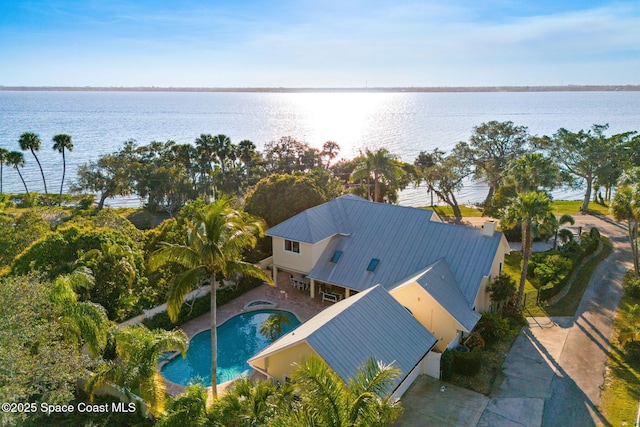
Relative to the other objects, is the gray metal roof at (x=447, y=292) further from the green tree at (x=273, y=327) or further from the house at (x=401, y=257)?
the green tree at (x=273, y=327)

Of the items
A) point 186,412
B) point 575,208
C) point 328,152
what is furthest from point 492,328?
point 328,152

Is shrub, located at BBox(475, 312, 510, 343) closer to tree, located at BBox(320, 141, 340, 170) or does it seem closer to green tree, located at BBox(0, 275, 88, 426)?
green tree, located at BBox(0, 275, 88, 426)

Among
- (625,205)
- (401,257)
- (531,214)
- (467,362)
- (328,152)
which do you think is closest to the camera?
(467,362)

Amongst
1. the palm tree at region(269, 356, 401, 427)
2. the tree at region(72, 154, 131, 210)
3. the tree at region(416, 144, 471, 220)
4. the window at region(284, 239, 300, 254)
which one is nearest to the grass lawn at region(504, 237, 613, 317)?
the window at region(284, 239, 300, 254)

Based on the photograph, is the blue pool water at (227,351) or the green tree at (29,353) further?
the blue pool water at (227,351)

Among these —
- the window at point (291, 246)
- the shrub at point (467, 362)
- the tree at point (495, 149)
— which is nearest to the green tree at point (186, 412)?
the shrub at point (467, 362)

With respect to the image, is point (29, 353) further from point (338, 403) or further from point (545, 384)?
point (545, 384)
